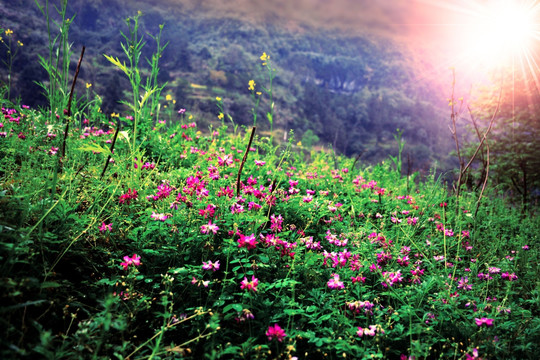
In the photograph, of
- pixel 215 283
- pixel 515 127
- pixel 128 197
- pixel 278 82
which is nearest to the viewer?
pixel 215 283

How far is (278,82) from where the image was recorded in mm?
156625

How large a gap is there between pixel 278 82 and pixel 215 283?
16441cm

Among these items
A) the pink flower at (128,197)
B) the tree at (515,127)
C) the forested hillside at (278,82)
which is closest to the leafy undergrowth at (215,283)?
the pink flower at (128,197)

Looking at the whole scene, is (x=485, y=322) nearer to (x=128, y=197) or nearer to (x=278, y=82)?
(x=128, y=197)

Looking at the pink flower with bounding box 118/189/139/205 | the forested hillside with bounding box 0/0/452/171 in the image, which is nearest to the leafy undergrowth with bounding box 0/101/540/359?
the pink flower with bounding box 118/189/139/205

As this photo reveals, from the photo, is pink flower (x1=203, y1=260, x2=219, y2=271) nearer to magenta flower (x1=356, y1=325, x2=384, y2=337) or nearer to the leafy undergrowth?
the leafy undergrowth

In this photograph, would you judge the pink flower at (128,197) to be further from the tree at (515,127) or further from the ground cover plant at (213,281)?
the tree at (515,127)

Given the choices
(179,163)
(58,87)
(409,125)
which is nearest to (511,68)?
(179,163)

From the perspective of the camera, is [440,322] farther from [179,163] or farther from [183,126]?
[183,126]

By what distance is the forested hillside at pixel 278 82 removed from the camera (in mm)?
92812

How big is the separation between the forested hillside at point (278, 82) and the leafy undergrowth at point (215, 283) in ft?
229

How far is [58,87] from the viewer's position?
2.73 m

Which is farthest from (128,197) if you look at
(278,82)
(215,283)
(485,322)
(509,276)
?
(278,82)

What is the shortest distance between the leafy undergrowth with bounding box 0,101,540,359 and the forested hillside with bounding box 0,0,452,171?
69759 millimetres
